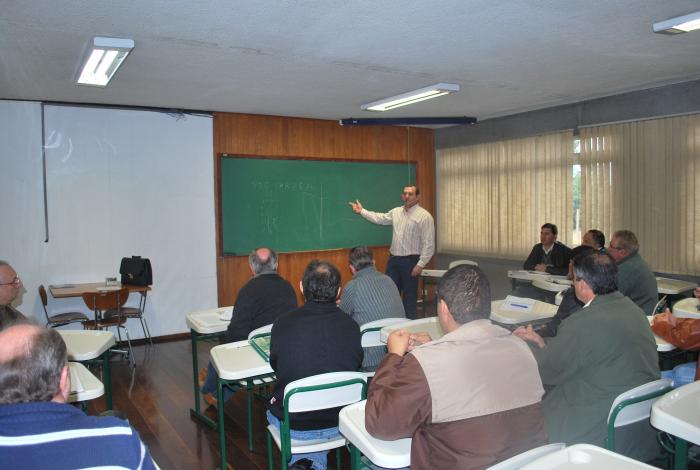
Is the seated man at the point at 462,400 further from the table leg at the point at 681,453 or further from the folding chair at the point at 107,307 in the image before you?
the folding chair at the point at 107,307

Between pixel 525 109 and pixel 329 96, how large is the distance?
2.67 metres

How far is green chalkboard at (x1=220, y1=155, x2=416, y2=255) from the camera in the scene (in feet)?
21.4

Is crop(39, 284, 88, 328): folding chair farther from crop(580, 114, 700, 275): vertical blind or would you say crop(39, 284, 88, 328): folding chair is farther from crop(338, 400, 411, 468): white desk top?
crop(580, 114, 700, 275): vertical blind

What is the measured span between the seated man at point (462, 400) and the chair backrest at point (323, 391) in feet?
1.70

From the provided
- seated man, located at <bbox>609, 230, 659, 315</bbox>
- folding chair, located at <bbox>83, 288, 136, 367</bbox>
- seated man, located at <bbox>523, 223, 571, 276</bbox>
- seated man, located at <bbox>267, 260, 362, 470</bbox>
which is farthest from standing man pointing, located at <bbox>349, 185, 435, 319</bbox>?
seated man, located at <bbox>267, 260, 362, 470</bbox>

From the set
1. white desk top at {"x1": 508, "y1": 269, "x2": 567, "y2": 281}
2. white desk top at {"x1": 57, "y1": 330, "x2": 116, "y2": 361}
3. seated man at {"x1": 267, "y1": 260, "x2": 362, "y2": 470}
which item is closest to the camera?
seated man at {"x1": 267, "y1": 260, "x2": 362, "y2": 470}

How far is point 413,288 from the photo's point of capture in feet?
20.9

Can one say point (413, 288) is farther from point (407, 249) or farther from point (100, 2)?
point (100, 2)

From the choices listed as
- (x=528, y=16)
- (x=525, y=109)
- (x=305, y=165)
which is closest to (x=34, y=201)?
(x=305, y=165)

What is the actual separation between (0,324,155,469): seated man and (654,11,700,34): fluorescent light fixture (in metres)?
3.79

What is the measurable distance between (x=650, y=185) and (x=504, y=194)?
190 cm

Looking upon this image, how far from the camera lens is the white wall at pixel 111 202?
17.7ft

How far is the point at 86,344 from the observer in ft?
10.0

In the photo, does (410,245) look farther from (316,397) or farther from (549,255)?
(316,397)
